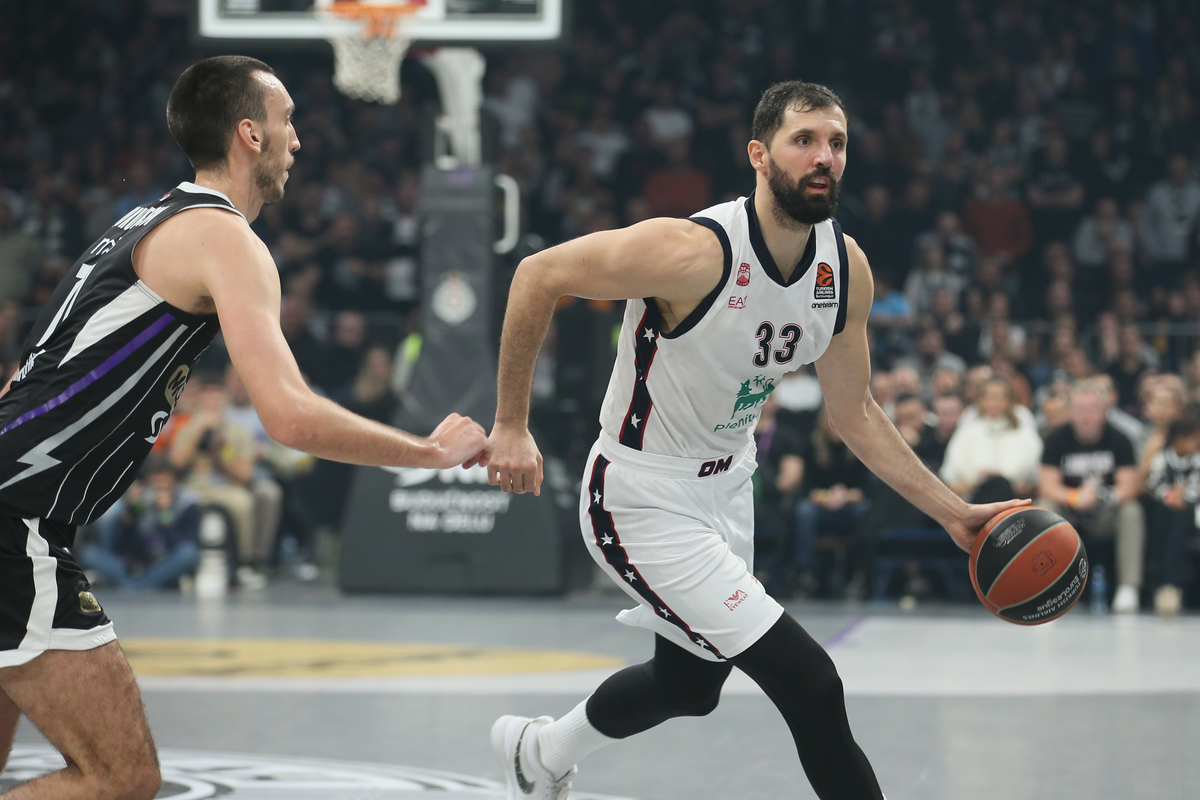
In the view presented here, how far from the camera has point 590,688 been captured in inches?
289

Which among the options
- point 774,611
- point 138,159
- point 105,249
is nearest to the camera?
point 105,249

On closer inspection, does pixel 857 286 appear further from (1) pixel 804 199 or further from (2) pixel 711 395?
(2) pixel 711 395

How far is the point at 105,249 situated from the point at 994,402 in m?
8.99

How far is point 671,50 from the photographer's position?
59.9 ft

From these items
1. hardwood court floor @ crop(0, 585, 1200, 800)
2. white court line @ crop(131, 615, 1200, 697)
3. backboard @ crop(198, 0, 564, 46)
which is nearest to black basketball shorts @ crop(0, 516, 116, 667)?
hardwood court floor @ crop(0, 585, 1200, 800)

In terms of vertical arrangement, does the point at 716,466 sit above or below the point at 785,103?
below

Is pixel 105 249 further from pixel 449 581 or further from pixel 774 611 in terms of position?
pixel 449 581

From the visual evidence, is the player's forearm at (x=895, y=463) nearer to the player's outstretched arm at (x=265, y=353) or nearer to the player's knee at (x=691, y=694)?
the player's knee at (x=691, y=694)

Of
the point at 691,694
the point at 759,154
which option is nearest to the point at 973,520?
the point at 691,694

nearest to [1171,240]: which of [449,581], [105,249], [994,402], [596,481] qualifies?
[994,402]

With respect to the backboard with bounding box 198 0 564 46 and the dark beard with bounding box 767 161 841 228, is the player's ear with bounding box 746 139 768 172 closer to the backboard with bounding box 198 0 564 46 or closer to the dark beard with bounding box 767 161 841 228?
the dark beard with bounding box 767 161 841 228

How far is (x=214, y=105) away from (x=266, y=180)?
209mm

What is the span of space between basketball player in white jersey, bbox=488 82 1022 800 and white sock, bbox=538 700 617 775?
0.10 meters

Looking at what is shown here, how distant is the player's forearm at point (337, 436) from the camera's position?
2.96 metres
